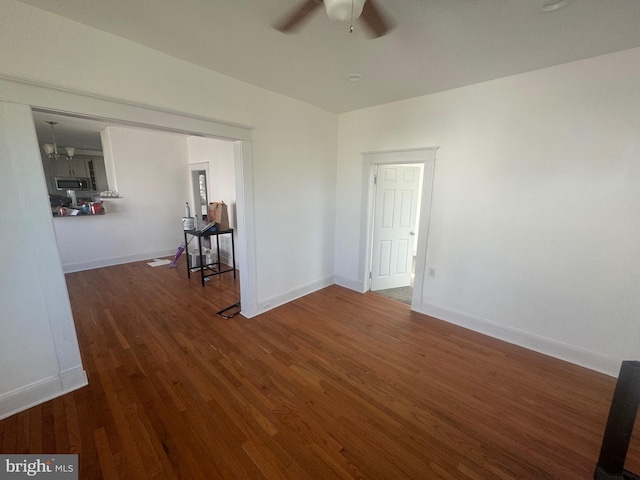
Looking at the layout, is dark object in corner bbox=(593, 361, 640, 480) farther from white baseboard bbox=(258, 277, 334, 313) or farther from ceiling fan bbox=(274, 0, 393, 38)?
white baseboard bbox=(258, 277, 334, 313)

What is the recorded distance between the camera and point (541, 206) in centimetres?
239

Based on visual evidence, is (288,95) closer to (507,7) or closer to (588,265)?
(507,7)

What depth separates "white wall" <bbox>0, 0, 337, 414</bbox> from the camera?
5.18 feet

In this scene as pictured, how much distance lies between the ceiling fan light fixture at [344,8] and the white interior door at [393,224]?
246 cm

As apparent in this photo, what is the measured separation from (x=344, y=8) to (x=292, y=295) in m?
3.13

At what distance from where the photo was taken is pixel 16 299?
1694mm

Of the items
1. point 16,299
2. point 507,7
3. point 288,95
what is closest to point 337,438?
point 16,299

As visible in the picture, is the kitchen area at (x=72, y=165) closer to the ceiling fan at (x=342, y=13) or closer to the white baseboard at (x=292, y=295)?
the white baseboard at (x=292, y=295)

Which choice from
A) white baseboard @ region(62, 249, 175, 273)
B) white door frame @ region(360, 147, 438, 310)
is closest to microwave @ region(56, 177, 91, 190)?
white baseboard @ region(62, 249, 175, 273)

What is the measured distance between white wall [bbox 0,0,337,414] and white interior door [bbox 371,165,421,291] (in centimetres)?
75

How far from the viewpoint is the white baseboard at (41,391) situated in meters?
1.74

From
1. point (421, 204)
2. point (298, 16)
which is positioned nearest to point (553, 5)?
point (298, 16)

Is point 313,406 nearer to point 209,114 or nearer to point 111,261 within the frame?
point 209,114

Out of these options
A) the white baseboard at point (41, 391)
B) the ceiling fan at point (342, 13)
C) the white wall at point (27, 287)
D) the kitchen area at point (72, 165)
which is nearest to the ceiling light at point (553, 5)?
the ceiling fan at point (342, 13)
